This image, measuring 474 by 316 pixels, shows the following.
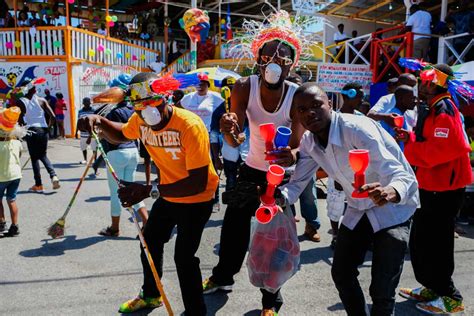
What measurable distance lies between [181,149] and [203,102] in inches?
139

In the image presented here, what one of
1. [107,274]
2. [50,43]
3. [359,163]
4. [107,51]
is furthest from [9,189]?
[107,51]

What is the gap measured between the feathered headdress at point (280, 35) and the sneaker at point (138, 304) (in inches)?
77.6

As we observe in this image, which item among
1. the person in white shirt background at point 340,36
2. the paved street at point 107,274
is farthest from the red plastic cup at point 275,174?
the person in white shirt background at point 340,36

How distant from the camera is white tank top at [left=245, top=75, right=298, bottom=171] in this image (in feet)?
9.59

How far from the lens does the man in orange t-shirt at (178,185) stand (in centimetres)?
261

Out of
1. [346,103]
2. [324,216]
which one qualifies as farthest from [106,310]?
[324,216]

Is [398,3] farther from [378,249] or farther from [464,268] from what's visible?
[378,249]

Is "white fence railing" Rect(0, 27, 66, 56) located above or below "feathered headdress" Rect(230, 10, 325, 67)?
above

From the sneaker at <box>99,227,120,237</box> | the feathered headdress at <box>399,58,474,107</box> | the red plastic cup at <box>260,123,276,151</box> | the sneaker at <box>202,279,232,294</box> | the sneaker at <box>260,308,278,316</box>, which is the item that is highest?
the feathered headdress at <box>399,58,474,107</box>

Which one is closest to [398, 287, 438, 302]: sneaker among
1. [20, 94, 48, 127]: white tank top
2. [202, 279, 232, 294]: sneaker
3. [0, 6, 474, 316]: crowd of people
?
[0, 6, 474, 316]: crowd of people

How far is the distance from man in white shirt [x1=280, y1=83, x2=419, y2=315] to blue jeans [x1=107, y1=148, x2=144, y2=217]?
2.65 meters

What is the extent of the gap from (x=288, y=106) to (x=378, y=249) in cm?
115

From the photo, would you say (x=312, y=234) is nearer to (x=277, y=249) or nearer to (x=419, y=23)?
(x=277, y=249)

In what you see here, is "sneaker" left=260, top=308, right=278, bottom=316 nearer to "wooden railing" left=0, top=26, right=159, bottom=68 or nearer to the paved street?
the paved street
